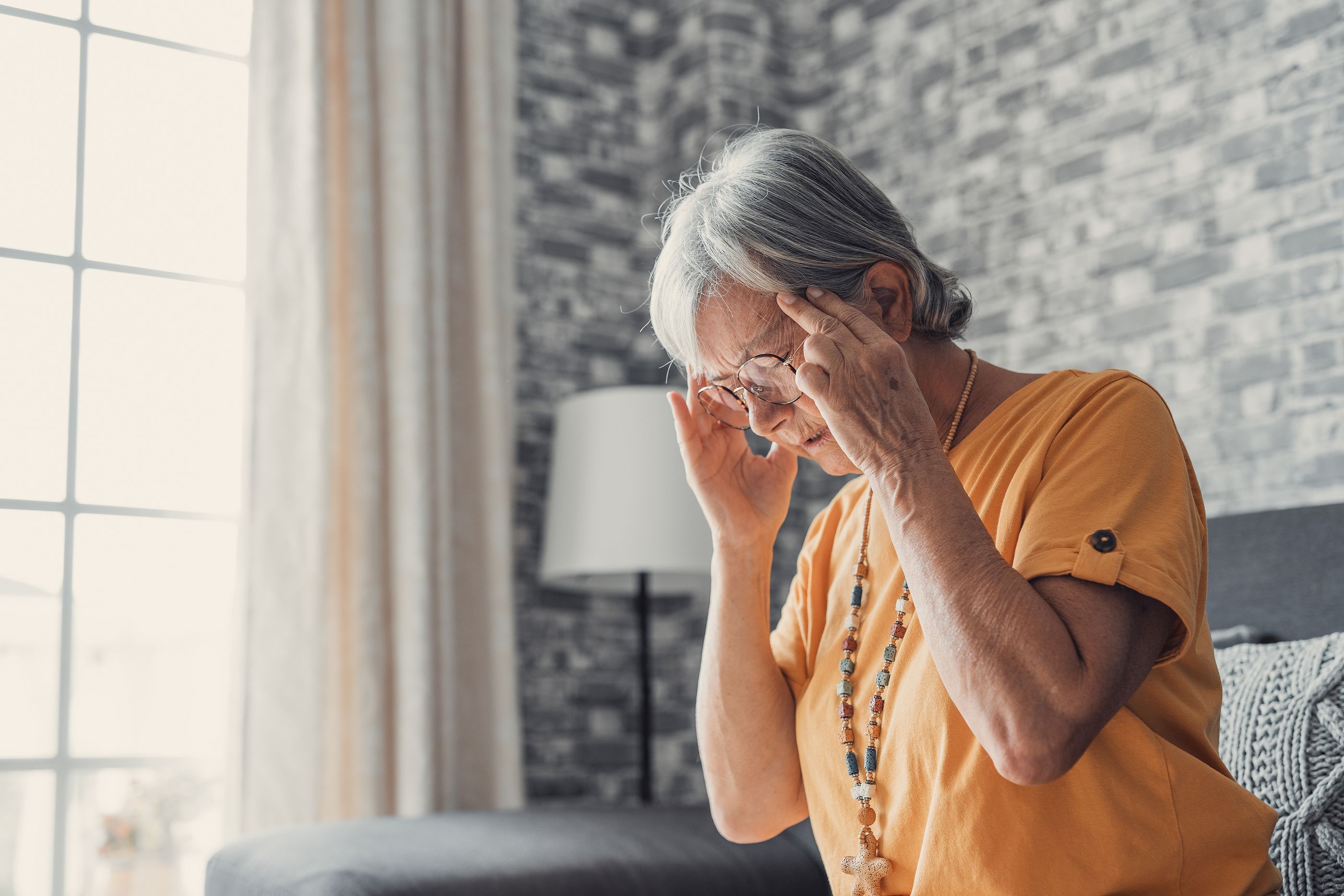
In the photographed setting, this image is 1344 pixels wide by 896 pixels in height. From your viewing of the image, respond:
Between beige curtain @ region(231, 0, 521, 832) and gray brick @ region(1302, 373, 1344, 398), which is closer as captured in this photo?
gray brick @ region(1302, 373, 1344, 398)

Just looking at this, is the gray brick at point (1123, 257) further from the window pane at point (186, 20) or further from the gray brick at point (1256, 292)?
the window pane at point (186, 20)

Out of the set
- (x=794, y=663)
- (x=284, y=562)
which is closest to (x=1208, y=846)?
(x=794, y=663)

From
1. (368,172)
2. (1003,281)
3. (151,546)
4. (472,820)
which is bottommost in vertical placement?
(472,820)

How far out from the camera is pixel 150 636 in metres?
2.77

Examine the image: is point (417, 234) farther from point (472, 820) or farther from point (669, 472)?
point (472, 820)

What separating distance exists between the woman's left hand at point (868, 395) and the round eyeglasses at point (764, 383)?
0.06 meters

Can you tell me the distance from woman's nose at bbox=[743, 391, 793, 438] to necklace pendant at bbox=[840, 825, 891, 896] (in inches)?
16.7

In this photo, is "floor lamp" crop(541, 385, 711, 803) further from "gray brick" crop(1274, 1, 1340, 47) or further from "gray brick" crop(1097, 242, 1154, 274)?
"gray brick" crop(1274, 1, 1340, 47)

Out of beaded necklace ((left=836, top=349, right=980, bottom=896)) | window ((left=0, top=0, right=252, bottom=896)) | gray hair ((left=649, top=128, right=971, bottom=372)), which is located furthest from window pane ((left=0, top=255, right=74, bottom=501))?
beaded necklace ((left=836, top=349, right=980, bottom=896))

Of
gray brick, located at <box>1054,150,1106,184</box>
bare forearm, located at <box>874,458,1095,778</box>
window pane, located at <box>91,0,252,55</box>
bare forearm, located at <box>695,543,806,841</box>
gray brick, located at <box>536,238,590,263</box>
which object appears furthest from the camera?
gray brick, located at <box>536,238,590,263</box>

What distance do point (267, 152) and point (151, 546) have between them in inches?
35.7

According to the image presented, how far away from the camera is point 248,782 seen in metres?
2.63

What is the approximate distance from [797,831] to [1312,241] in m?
1.39

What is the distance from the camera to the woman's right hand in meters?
1.57
